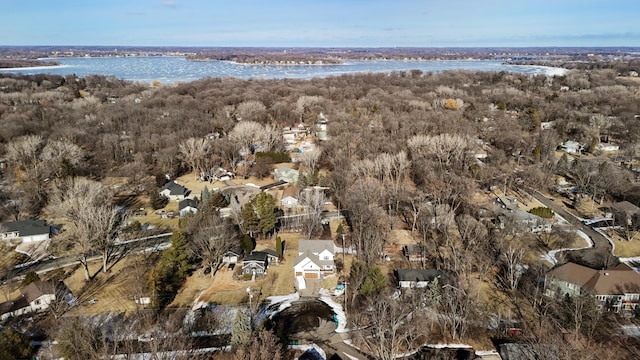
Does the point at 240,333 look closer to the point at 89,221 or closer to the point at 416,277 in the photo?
the point at 416,277

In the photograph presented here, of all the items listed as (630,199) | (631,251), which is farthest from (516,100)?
(631,251)

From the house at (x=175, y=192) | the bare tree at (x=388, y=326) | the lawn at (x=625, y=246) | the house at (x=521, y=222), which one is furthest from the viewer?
the house at (x=175, y=192)

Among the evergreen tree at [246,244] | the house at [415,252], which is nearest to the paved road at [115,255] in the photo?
the evergreen tree at [246,244]

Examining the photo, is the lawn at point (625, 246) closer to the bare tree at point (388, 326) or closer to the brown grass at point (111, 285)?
the bare tree at point (388, 326)

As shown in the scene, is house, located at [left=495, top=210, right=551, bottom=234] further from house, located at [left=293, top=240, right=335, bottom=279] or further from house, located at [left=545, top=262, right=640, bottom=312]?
house, located at [left=293, top=240, right=335, bottom=279]

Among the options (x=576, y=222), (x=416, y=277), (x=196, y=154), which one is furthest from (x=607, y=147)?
(x=196, y=154)

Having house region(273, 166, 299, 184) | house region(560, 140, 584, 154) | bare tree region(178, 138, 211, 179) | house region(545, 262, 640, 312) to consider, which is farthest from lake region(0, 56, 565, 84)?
house region(545, 262, 640, 312)

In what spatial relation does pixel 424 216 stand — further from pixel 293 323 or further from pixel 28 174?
pixel 28 174
